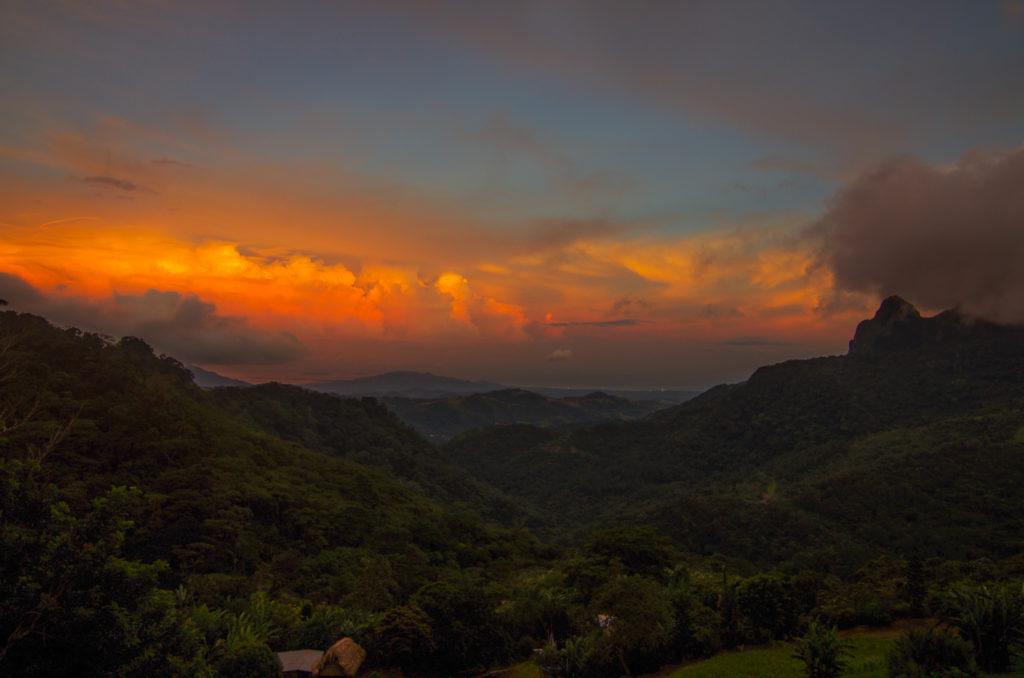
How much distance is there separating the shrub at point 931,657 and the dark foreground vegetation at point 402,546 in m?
0.04

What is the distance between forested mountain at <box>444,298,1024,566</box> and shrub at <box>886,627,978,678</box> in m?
59.9

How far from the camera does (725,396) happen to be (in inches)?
7096

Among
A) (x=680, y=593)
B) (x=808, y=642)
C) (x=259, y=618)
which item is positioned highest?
(x=808, y=642)

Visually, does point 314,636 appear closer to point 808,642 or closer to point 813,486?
point 808,642

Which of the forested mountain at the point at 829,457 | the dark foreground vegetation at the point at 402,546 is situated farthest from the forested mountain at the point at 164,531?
the forested mountain at the point at 829,457

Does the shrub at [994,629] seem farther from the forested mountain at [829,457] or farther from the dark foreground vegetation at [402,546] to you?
the forested mountain at [829,457]

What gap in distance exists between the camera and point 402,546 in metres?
41.0

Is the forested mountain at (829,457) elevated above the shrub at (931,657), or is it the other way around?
the shrub at (931,657)

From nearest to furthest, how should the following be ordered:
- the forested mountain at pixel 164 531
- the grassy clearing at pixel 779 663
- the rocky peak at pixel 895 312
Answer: the forested mountain at pixel 164 531
the grassy clearing at pixel 779 663
the rocky peak at pixel 895 312

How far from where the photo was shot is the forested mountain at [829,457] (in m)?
66.9

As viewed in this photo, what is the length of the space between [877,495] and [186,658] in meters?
91.3

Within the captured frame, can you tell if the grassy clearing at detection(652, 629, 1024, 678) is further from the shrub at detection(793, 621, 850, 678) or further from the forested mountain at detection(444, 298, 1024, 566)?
the forested mountain at detection(444, 298, 1024, 566)

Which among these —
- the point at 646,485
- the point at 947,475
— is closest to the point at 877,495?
the point at 947,475

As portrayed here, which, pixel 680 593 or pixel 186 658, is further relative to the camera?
pixel 680 593
